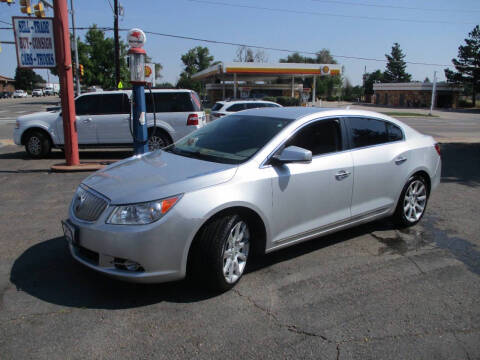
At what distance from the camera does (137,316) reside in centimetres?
333

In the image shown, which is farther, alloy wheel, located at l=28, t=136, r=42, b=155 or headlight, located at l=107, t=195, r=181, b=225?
alloy wheel, located at l=28, t=136, r=42, b=155

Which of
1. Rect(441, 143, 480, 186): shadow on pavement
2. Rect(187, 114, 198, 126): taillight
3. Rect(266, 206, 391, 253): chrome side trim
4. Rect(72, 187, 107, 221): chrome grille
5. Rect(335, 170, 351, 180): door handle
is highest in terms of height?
Rect(187, 114, 198, 126): taillight

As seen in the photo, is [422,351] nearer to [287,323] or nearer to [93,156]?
[287,323]

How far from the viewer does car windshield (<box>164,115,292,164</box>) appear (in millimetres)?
4172

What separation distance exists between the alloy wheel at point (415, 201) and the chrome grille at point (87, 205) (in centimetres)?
372

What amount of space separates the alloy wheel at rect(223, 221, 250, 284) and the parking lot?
0.16m

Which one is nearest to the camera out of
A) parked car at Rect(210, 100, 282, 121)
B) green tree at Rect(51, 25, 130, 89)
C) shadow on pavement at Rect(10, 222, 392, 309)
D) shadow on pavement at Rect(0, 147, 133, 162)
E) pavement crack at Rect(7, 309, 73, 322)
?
pavement crack at Rect(7, 309, 73, 322)

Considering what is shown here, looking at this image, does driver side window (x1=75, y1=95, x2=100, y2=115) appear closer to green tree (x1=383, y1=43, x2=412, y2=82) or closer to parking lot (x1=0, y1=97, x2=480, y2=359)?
parking lot (x1=0, y1=97, x2=480, y2=359)

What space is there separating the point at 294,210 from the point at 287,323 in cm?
118

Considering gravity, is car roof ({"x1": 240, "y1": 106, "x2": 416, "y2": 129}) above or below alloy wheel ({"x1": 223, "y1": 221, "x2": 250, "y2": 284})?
above

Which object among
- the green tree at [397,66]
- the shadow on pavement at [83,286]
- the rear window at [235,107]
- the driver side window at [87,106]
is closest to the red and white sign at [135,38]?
the driver side window at [87,106]

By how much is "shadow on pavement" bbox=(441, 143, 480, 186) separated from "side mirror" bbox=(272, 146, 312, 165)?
5980mm

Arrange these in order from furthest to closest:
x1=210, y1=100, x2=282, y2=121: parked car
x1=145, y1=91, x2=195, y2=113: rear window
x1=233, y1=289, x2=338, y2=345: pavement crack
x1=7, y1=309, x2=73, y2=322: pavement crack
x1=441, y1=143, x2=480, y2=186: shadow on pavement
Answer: x1=210, y1=100, x2=282, y2=121: parked car, x1=145, y1=91, x2=195, y2=113: rear window, x1=441, y1=143, x2=480, y2=186: shadow on pavement, x1=7, y1=309, x2=73, y2=322: pavement crack, x1=233, y1=289, x2=338, y2=345: pavement crack

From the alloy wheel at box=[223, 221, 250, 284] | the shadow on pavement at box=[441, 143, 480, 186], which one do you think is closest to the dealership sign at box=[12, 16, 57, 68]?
the alloy wheel at box=[223, 221, 250, 284]
